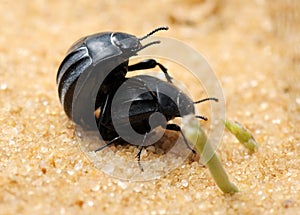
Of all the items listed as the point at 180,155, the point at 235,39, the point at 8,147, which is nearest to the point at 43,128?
the point at 8,147

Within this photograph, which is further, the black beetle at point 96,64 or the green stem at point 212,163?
the black beetle at point 96,64

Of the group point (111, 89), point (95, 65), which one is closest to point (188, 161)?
point (111, 89)

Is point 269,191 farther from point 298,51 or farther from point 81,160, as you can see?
point 298,51

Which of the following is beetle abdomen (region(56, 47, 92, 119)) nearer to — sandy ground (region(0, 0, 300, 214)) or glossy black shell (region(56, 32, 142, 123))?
glossy black shell (region(56, 32, 142, 123))

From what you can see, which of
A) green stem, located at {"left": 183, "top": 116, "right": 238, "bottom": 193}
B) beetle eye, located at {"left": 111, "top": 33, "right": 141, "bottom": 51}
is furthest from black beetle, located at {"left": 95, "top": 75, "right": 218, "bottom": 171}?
green stem, located at {"left": 183, "top": 116, "right": 238, "bottom": 193}

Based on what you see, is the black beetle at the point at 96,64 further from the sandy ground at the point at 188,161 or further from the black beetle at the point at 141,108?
the sandy ground at the point at 188,161

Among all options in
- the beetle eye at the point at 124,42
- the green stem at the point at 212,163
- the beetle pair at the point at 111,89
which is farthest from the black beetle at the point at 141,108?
the green stem at the point at 212,163
